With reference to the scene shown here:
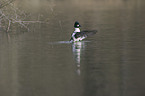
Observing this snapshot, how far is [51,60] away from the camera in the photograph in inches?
614

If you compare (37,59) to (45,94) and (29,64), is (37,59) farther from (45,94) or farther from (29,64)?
(45,94)

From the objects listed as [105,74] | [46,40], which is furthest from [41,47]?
[105,74]

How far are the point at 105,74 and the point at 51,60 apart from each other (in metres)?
3.25

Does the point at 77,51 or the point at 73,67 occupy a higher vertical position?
the point at 77,51

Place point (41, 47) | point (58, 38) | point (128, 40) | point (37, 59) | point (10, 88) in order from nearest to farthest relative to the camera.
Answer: point (10, 88), point (37, 59), point (41, 47), point (128, 40), point (58, 38)

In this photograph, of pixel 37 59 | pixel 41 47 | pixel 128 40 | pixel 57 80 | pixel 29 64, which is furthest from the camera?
pixel 128 40

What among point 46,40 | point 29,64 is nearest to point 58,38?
point 46,40

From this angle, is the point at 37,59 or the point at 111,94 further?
the point at 37,59

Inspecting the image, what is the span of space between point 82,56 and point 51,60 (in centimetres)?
143

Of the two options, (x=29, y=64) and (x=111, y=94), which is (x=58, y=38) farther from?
(x=111, y=94)

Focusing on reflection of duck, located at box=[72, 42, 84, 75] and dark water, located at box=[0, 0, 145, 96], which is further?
reflection of duck, located at box=[72, 42, 84, 75]

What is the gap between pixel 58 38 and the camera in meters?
22.8

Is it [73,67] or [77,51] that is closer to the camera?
[73,67]

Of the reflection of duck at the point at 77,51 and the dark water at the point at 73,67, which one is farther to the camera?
the reflection of duck at the point at 77,51
